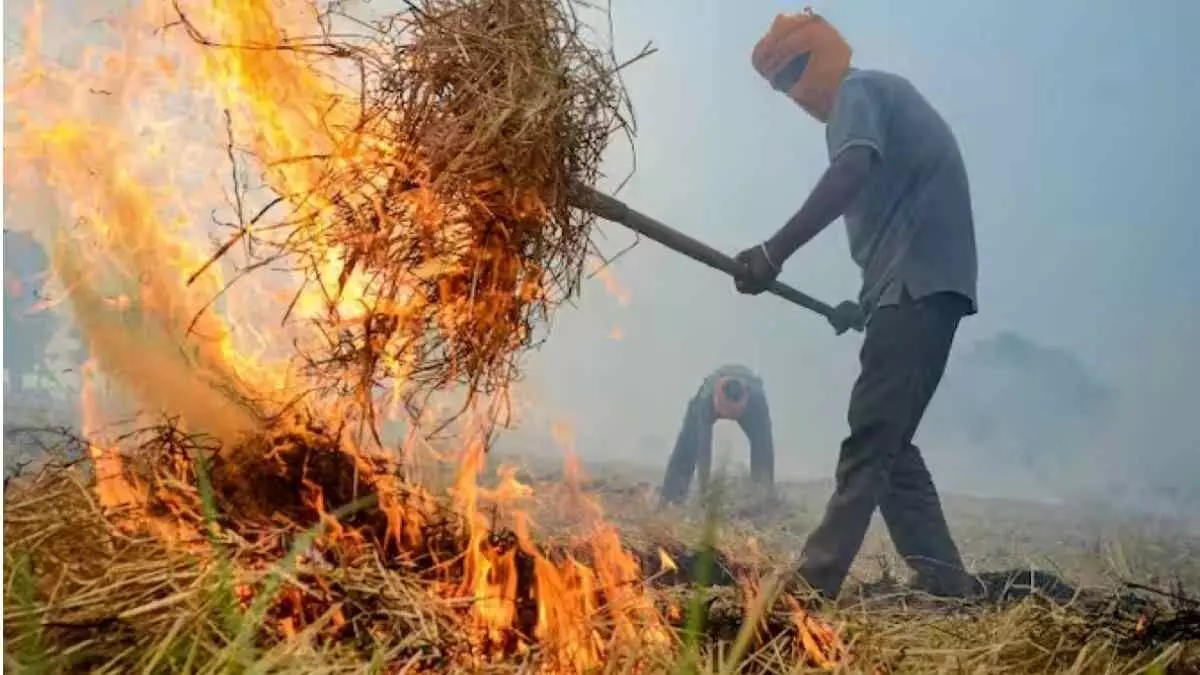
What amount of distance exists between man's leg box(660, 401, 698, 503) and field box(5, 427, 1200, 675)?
0.24ft

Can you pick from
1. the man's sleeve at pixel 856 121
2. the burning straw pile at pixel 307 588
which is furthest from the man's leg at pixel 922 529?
the man's sleeve at pixel 856 121

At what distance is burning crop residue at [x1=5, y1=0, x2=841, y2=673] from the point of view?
1475 millimetres

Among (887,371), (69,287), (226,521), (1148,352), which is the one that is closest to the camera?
(226,521)

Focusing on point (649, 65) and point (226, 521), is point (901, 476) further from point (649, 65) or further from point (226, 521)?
point (226, 521)

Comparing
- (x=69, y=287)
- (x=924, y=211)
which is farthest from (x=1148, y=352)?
(x=69, y=287)

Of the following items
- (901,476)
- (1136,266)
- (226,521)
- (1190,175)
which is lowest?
(226,521)

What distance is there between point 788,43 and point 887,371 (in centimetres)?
80

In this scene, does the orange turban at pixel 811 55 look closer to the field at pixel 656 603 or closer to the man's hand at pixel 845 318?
the man's hand at pixel 845 318

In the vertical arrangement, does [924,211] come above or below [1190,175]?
below

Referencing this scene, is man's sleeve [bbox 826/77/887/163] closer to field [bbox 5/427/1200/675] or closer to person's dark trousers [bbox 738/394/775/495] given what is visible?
person's dark trousers [bbox 738/394/775/495]

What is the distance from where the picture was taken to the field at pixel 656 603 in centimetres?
130

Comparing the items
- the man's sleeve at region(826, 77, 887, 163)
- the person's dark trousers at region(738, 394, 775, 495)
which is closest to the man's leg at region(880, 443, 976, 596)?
the person's dark trousers at region(738, 394, 775, 495)

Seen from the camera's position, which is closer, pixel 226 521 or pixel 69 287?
pixel 226 521

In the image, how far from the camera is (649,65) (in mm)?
2506
